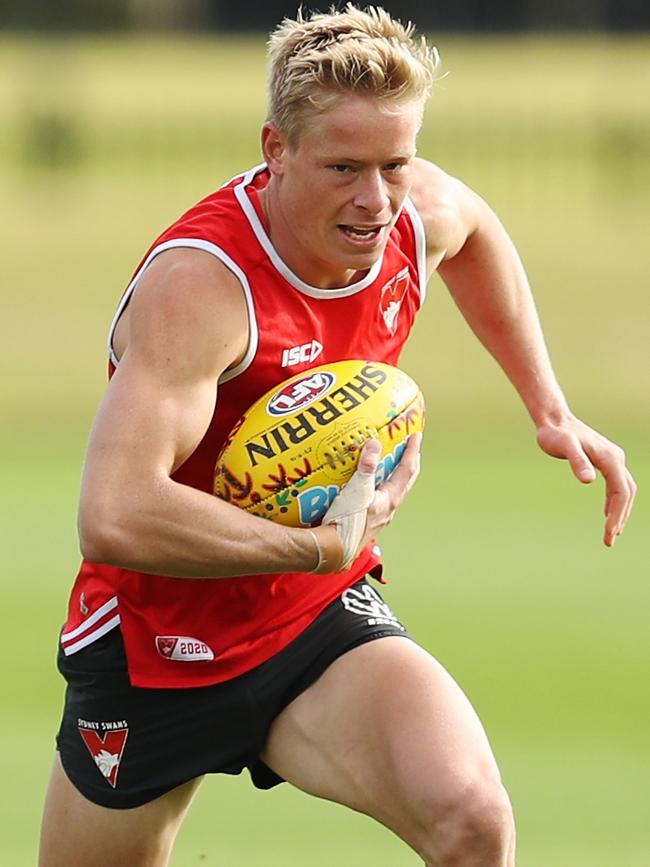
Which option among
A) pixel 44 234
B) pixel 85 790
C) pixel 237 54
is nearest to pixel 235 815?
pixel 85 790

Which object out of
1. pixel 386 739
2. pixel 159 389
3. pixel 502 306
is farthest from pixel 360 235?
pixel 386 739

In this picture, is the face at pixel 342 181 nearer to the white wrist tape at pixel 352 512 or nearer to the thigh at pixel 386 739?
the white wrist tape at pixel 352 512

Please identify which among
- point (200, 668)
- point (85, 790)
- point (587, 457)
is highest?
point (587, 457)

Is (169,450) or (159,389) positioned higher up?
(159,389)

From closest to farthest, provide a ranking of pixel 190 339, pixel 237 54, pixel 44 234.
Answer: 1. pixel 190 339
2. pixel 44 234
3. pixel 237 54

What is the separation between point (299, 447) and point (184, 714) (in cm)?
82

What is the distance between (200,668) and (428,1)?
3205 cm

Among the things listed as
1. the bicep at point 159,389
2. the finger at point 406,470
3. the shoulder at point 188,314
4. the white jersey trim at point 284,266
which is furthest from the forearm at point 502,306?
the bicep at point 159,389

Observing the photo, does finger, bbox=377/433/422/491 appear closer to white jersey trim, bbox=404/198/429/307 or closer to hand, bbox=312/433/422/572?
hand, bbox=312/433/422/572

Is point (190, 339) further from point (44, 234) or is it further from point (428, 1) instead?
point (428, 1)

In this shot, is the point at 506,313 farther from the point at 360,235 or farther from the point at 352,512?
the point at 352,512

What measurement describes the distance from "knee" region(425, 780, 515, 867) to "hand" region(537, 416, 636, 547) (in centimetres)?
123

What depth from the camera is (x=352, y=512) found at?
4672mm

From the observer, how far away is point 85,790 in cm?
508
